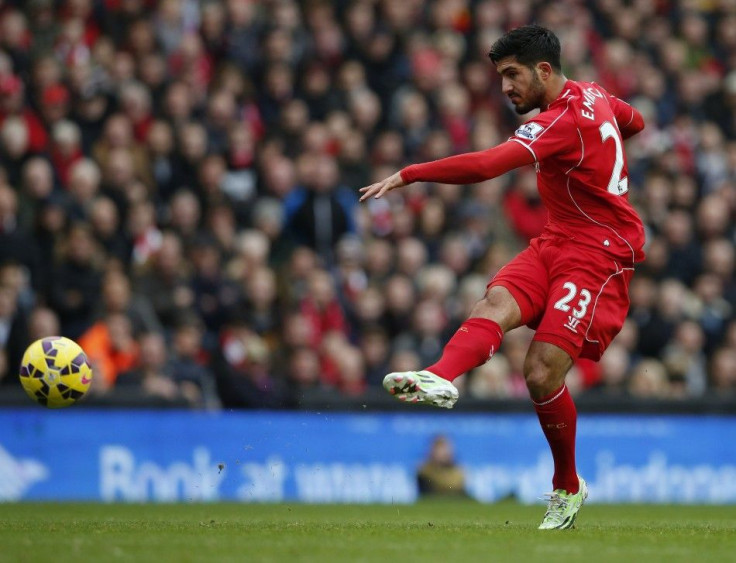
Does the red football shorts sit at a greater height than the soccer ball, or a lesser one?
greater

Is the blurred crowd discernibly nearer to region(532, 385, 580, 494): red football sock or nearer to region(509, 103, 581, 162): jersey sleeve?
region(532, 385, 580, 494): red football sock

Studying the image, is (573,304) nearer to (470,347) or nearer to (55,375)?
(470,347)

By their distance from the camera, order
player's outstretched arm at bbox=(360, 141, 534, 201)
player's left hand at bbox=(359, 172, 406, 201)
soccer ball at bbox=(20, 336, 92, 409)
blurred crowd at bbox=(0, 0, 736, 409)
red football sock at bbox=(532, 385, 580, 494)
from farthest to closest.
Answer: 1. blurred crowd at bbox=(0, 0, 736, 409)
2. soccer ball at bbox=(20, 336, 92, 409)
3. red football sock at bbox=(532, 385, 580, 494)
4. player's outstretched arm at bbox=(360, 141, 534, 201)
5. player's left hand at bbox=(359, 172, 406, 201)

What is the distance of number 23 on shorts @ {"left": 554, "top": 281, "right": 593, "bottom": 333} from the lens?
8234mm

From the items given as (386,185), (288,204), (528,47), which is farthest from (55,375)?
(288,204)

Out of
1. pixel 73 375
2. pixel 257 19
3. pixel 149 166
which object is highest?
pixel 257 19

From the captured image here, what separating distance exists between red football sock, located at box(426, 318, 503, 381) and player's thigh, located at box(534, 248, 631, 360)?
276 mm

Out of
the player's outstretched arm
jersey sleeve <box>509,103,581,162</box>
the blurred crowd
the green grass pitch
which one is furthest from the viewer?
the blurred crowd

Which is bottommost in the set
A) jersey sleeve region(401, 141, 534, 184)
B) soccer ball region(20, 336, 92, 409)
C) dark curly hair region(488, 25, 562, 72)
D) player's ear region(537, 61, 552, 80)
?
soccer ball region(20, 336, 92, 409)

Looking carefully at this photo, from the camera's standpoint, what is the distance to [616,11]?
65.4 feet

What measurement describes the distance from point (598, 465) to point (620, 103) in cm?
636

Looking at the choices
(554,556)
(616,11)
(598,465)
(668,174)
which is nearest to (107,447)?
(598,465)

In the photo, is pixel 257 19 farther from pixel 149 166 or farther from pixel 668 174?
pixel 668 174

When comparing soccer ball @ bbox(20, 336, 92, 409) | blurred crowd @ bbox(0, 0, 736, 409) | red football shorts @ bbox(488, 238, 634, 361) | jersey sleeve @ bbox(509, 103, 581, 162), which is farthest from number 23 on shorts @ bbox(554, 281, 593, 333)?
blurred crowd @ bbox(0, 0, 736, 409)
